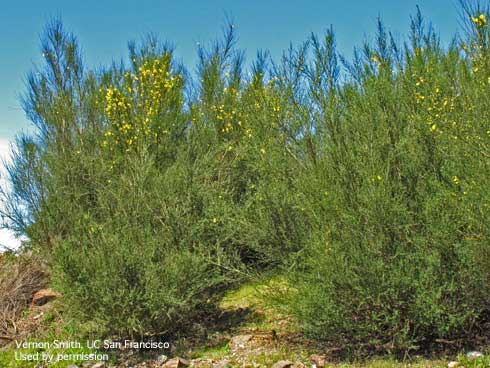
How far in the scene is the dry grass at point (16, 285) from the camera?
8287 mm

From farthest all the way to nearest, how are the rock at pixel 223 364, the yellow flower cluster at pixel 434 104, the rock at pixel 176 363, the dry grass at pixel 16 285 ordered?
the dry grass at pixel 16 285 → the rock at pixel 176 363 → the rock at pixel 223 364 → the yellow flower cluster at pixel 434 104

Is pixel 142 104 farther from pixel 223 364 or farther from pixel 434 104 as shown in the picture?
pixel 434 104

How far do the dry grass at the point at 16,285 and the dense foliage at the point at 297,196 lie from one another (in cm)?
66

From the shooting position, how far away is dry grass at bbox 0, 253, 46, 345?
829 centimetres

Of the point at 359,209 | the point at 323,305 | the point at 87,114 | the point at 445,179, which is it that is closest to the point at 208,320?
the point at 323,305

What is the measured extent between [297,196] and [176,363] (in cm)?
234

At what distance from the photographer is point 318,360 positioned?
17.9 ft

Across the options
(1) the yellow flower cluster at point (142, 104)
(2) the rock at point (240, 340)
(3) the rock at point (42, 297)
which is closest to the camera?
(2) the rock at point (240, 340)

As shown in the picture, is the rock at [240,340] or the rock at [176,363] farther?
the rock at [240,340]

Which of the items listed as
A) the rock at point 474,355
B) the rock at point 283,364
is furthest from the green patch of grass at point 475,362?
the rock at point 283,364

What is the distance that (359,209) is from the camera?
5266 mm

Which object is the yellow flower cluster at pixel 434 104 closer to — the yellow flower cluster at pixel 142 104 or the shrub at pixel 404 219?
the shrub at pixel 404 219

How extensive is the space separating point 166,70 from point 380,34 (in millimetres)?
3675

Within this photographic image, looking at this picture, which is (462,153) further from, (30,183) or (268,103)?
(30,183)
